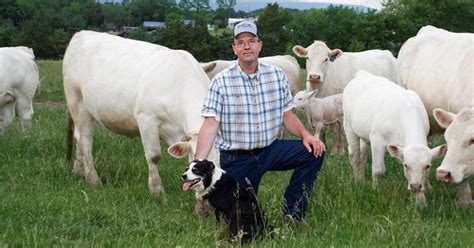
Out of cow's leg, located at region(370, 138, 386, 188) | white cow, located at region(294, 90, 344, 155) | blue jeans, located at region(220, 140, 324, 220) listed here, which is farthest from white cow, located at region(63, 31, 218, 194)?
white cow, located at region(294, 90, 344, 155)

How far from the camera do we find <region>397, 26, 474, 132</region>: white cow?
9.02 m

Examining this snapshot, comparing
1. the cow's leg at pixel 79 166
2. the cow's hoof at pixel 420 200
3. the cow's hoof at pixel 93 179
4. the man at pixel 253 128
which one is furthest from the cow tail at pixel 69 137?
the cow's hoof at pixel 420 200

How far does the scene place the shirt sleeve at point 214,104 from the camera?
6793 millimetres

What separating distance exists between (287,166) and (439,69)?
4084mm

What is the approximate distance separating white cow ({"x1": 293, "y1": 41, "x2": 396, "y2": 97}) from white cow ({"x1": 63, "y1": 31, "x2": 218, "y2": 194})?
20.6ft

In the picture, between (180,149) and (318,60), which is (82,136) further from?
(318,60)

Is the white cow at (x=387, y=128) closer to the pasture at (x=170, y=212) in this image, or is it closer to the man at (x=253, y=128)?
the pasture at (x=170, y=212)

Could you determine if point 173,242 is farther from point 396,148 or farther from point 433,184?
point 433,184

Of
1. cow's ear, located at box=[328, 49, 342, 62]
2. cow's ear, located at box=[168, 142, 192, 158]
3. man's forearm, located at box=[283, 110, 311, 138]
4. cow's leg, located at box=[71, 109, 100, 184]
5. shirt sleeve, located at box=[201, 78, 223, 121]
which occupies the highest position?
shirt sleeve, located at box=[201, 78, 223, 121]

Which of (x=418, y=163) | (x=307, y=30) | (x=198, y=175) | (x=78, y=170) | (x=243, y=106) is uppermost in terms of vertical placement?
(x=243, y=106)

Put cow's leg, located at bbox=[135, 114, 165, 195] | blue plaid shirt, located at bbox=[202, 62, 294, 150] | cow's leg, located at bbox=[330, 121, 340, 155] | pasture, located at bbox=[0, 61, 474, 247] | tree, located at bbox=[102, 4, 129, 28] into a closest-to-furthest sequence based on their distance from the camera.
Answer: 1. pasture, located at bbox=[0, 61, 474, 247]
2. blue plaid shirt, located at bbox=[202, 62, 294, 150]
3. cow's leg, located at bbox=[135, 114, 165, 195]
4. cow's leg, located at bbox=[330, 121, 340, 155]
5. tree, located at bbox=[102, 4, 129, 28]

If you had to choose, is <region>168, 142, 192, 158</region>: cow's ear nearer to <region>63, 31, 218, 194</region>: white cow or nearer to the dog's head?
<region>63, 31, 218, 194</region>: white cow

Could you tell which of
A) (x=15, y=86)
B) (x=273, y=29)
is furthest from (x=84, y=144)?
(x=273, y=29)

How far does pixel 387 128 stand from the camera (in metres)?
8.54
